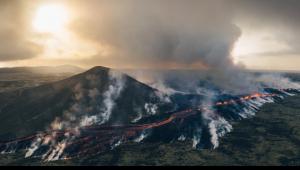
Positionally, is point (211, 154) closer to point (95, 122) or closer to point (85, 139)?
point (85, 139)

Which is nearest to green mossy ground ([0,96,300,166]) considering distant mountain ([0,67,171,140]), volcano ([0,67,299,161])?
volcano ([0,67,299,161])

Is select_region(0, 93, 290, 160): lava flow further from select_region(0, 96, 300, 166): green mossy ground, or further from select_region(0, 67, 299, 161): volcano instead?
select_region(0, 96, 300, 166): green mossy ground

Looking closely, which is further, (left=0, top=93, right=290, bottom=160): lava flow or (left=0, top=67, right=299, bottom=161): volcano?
(left=0, top=67, right=299, bottom=161): volcano

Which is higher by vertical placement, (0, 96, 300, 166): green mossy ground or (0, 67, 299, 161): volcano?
(0, 67, 299, 161): volcano

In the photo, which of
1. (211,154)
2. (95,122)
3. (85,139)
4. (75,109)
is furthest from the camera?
(75,109)

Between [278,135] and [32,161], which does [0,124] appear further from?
[278,135]

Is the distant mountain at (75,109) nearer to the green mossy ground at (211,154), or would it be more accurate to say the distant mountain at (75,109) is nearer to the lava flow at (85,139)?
the lava flow at (85,139)

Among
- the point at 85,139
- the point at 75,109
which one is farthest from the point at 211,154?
the point at 75,109

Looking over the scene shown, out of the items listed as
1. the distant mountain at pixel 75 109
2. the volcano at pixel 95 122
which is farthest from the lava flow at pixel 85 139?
the distant mountain at pixel 75 109

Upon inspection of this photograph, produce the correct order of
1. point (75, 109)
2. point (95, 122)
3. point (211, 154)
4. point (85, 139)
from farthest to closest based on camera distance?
point (75, 109), point (95, 122), point (85, 139), point (211, 154)

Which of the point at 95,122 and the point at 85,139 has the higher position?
the point at 95,122

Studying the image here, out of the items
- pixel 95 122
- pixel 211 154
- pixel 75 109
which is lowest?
pixel 211 154
